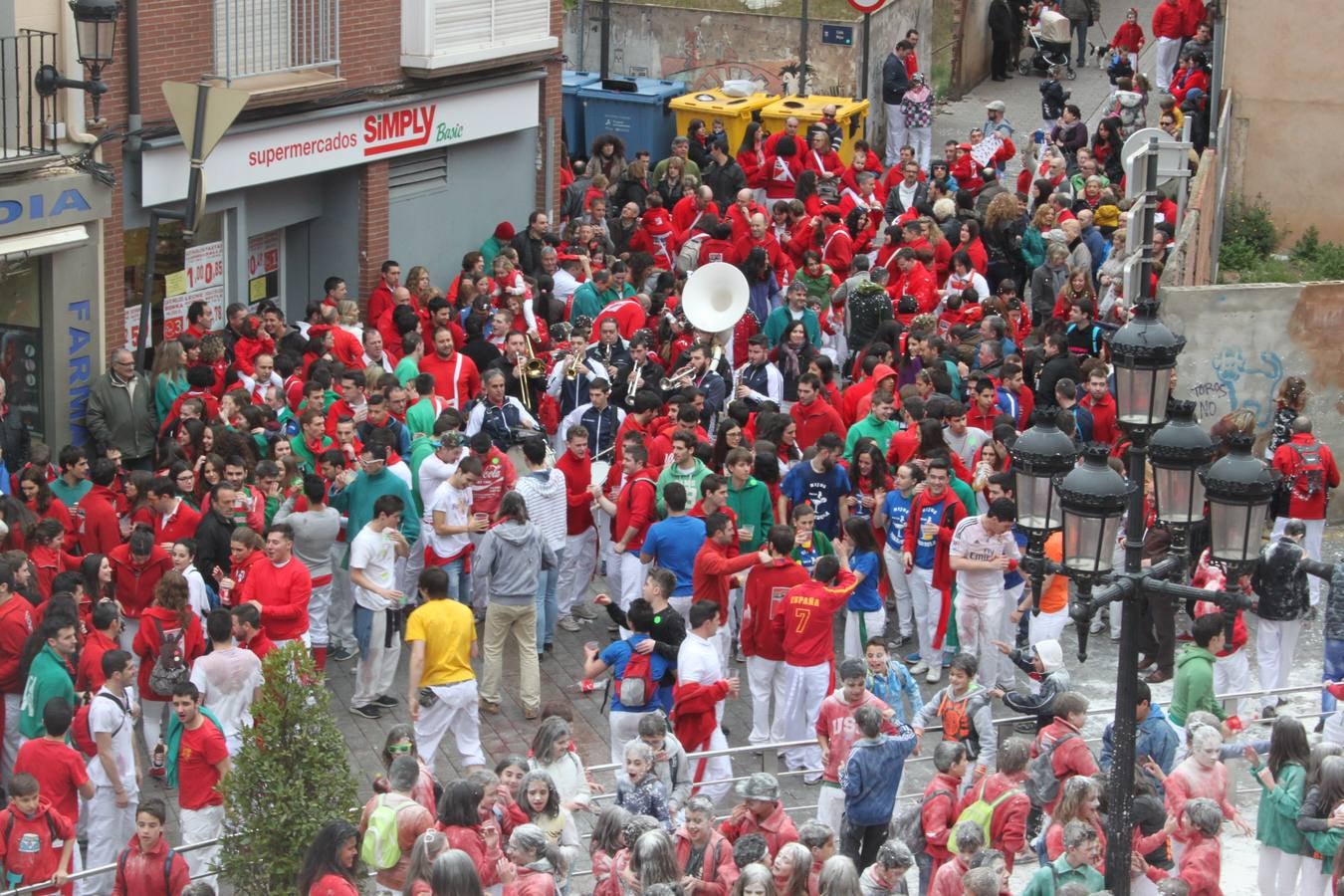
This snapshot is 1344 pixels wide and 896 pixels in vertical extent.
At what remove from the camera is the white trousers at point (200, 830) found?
40.9ft

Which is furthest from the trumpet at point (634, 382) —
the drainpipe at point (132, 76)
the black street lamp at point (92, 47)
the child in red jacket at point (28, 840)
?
the child in red jacket at point (28, 840)

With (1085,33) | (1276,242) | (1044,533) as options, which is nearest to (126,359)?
(1044,533)

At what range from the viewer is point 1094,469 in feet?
32.4

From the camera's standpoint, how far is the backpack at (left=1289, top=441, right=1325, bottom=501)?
16.6 meters

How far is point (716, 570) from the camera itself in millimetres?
14750

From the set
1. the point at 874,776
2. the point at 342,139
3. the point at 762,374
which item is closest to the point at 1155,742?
the point at 874,776

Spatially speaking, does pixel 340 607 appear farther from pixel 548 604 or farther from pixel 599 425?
pixel 599 425

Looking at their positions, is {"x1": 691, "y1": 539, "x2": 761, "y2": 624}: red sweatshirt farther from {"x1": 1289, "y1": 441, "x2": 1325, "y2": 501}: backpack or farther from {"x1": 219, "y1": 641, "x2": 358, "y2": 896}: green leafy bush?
{"x1": 1289, "y1": 441, "x2": 1325, "y2": 501}: backpack

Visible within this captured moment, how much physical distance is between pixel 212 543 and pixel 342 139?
7510 millimetres

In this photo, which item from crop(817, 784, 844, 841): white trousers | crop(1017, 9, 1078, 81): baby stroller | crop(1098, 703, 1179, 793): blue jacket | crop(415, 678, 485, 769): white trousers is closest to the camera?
crop(1098, 703, 1179, 793): blue jacket

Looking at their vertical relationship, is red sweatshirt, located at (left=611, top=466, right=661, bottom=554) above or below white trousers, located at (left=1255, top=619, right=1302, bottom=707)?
above

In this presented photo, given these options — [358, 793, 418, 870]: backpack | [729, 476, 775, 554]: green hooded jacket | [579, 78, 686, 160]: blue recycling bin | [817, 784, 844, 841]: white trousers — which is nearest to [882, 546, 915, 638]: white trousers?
[729, 476, 775, 554]: green hooded jacket

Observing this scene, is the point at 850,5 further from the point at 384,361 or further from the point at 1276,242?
the point at 384,361

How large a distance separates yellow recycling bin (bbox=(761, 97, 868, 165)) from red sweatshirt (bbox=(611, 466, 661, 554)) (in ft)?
42.7
